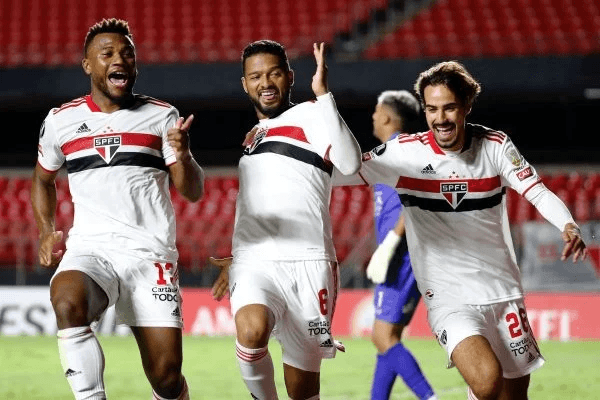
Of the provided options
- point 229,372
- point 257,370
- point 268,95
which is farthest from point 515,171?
point 229,372

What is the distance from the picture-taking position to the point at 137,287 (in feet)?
18.0

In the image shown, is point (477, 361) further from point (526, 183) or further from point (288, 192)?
point (288, 192)

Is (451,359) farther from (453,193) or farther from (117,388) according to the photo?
(117,388)

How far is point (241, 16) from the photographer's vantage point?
62.7 feet

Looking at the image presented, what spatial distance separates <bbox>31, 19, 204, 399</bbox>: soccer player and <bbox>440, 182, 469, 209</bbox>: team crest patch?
1205mm

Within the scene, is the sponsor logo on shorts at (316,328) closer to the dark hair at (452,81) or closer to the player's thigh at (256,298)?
the player's thigh at (256,298)

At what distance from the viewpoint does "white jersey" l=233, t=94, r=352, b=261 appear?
554 centimetres

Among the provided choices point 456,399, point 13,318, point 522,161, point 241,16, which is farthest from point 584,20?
point 522,161

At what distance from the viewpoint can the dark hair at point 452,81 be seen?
5363mm

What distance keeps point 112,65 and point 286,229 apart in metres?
1.20

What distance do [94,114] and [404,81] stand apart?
1152 cm

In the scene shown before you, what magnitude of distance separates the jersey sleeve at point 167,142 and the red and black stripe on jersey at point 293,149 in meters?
0.43

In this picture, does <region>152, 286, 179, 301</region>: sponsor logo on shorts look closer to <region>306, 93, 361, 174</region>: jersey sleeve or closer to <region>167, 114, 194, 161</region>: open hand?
<region>167, 114, 194, 161</region>: open hand

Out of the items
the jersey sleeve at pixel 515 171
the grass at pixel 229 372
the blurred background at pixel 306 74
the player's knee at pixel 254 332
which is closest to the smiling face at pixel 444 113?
the jersey sleeve at pixel 515 171
